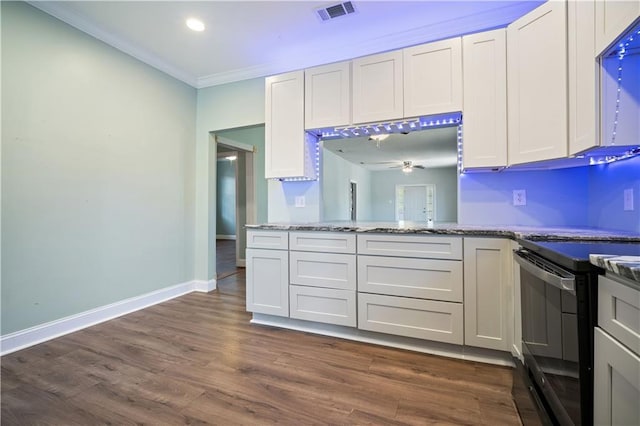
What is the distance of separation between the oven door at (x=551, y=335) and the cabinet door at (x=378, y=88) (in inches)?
58.9

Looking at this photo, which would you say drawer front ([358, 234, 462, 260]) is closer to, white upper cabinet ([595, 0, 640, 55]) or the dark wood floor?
the dark wood floor

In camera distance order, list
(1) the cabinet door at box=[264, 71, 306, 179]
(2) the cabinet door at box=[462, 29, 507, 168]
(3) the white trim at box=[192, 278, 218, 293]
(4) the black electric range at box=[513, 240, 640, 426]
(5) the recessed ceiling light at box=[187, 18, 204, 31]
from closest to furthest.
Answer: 1. (4) the black electric range at box=[513, 240, 640, 426]
2. (2) the cabinet door at box=[462, 29, 507, 168]
3. (5) the recessed ceiling light at box=[187, 18, 204, 31]
4. (1) the cabinet door at box=[264, 71, 306, 179]
5. (3) the white trim at box=[192, 278, 218, 293]

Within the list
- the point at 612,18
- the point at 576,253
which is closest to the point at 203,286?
the point at 576,253

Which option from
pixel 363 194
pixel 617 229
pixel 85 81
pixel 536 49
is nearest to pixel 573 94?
pixel 536 49

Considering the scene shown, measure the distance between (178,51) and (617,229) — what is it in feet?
13.2

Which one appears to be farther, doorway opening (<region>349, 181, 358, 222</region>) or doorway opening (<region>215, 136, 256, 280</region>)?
doorway opening (<region>215, 136, 256, 280</region>)

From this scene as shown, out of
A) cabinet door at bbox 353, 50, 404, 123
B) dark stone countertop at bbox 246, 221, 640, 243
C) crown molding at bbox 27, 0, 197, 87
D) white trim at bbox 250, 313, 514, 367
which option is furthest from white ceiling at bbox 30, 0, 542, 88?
white trim at bbox 250, 313, 514, 367

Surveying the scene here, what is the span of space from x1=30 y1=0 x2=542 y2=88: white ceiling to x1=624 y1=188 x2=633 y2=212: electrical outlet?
5.31 ft

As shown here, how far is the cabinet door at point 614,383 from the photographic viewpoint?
701 mm

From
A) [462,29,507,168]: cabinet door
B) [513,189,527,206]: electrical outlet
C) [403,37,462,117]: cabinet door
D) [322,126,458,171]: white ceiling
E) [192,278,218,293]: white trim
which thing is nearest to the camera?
[462,29,507,168]: cabinet door

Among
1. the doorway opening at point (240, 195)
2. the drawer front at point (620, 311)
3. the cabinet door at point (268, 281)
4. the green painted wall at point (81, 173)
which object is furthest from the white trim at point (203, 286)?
the drawer front at point (620, 311)

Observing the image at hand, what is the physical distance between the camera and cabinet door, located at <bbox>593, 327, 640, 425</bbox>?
2.30ft

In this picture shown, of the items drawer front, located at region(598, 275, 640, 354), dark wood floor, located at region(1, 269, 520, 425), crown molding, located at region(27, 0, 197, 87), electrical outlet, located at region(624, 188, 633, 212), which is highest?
crown molding, located at region(27, 0, 197, 87)

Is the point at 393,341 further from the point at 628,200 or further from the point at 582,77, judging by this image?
the point at 582,77
